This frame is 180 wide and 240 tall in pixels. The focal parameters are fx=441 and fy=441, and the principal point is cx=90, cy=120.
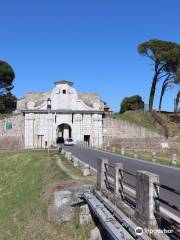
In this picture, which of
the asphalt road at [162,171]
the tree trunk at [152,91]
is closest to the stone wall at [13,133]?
the tree trunk at [152,91]

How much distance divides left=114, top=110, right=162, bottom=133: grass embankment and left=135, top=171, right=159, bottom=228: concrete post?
66.0 meters

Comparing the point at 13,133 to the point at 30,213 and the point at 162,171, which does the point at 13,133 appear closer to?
the point at 162,171

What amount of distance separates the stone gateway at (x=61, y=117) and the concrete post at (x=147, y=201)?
63459 mm

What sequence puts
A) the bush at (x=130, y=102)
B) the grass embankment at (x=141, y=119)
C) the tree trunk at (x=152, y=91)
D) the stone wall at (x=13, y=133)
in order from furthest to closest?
1. the bush at (x=130, y=102)
2. the tree trunk at (x=152, y=91)
3. the grass embankment at (x=141, y=119)
4. the stone wall at (x=13, y=133)

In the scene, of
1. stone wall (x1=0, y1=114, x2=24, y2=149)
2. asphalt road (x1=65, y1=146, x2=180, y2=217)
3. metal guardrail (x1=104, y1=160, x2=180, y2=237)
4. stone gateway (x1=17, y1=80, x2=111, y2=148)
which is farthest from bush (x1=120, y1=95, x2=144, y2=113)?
metal guardrail (x1=104, y1=160, x2=180, y2=237)

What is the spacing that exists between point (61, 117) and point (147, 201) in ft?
214

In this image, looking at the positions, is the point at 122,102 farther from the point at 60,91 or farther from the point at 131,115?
the point at 60,91

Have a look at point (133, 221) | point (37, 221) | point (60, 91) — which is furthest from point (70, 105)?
point (133, 221)

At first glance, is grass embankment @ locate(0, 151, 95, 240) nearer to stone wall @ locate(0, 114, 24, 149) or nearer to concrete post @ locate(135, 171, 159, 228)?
concrete post @ locate(135, 171, 159, 228)

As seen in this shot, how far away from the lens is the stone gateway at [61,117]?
73062 millimetres

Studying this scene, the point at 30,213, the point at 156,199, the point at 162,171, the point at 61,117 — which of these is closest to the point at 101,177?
the point at 30,213

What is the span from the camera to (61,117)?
244 feet

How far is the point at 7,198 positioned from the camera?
83.8 feet

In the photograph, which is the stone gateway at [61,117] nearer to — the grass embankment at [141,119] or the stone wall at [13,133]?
the stone wall at [13,133]
